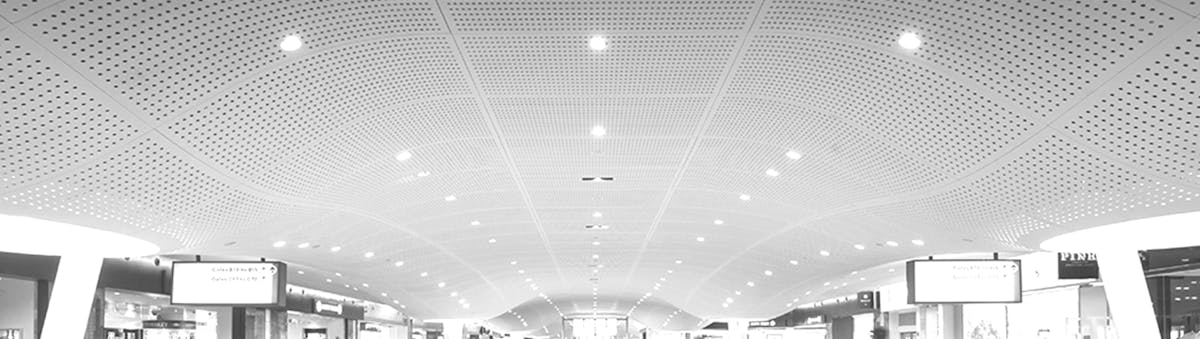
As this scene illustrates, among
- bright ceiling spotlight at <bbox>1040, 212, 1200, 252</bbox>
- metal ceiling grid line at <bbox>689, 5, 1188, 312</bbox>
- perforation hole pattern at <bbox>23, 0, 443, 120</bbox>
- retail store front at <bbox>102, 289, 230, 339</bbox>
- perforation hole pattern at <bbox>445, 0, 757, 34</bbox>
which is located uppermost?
perforation hole pattern at <bbox>445, 0, 757, 34</bbox>

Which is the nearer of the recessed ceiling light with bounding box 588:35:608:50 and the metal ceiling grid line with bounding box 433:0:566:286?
the metal ceiling grid line with bounding box 433:0:566:286

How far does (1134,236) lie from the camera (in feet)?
54.2

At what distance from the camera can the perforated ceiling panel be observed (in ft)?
26.2

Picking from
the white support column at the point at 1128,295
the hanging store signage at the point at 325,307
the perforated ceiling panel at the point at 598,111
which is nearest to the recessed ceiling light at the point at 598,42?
the perforated ceiling panel at the point at 598,111

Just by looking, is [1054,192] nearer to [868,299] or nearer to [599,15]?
[599,15]

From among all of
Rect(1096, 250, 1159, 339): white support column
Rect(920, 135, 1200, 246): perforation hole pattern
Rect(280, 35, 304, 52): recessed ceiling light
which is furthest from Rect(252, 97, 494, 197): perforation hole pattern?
Rect(1096, 250, 1159, 339): white support column

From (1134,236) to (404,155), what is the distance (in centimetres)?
1039

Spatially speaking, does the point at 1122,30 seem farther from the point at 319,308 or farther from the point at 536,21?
the point at 319,308

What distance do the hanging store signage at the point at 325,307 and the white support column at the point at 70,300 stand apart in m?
24.0

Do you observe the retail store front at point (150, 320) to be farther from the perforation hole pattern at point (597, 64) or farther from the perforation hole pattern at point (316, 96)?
the perforation hole pattern at point (597, 64)

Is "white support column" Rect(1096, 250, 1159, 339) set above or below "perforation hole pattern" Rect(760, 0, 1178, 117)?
below

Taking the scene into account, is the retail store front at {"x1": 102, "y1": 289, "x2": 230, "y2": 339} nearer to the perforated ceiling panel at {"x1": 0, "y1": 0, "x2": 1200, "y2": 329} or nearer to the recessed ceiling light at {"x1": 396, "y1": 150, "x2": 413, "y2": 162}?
the perforated ceiling panel at {"x1": 0, "y1": 0, "x2": 1200, "y2": 329}

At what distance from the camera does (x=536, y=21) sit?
8477mm

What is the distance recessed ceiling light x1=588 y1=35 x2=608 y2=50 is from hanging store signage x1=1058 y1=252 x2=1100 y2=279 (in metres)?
13.8
